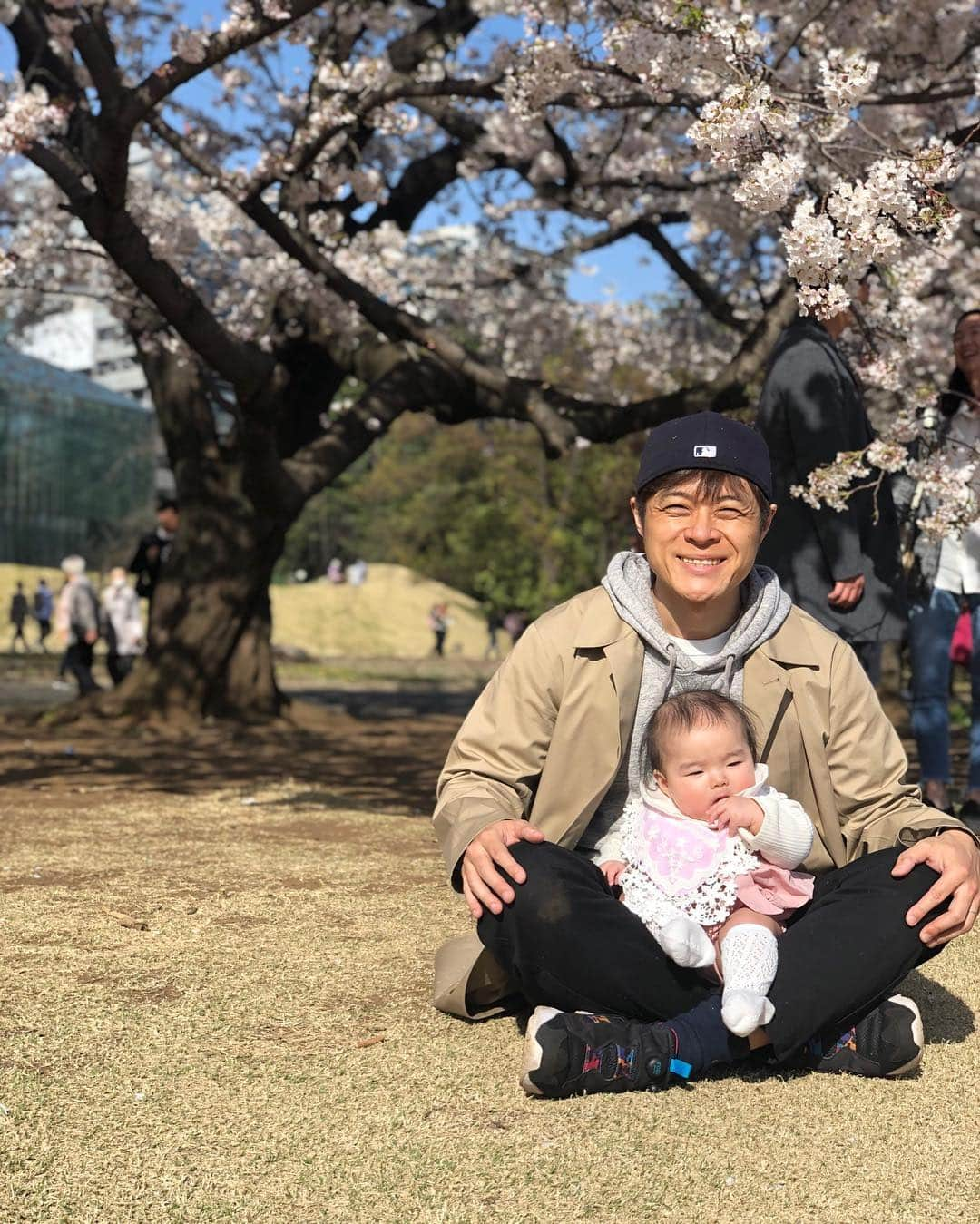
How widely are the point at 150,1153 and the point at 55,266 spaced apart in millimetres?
14693

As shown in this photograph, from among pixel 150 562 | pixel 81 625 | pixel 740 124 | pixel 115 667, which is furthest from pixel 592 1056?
pixel 81 625

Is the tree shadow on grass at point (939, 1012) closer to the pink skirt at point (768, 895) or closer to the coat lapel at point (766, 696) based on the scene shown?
the pink skirt at point (768, 895)

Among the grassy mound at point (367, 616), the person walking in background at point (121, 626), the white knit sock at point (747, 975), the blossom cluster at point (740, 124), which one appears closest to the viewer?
the white knit sock at point (747, 975)

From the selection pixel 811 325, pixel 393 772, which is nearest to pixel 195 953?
pixel 811 325

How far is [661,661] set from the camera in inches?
127

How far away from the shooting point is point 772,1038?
9.39ft

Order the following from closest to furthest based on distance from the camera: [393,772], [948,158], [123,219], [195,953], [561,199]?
1. [195,953]
2. [948,158]
3. [123,219]
4. [393,772]
5. [561,199]

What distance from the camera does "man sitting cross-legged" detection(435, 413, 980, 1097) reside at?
2.88m

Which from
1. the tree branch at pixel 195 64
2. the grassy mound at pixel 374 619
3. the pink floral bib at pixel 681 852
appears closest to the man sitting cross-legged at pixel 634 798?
the pink floral bib at pixel 681 852

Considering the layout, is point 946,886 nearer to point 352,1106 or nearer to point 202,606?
point 352,1106

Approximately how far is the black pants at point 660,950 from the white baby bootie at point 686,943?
0.19 feet

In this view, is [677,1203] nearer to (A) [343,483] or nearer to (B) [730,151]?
Answer: (B) [730,151]

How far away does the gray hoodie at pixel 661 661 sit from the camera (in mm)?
3207

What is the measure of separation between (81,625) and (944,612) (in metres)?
9.75
